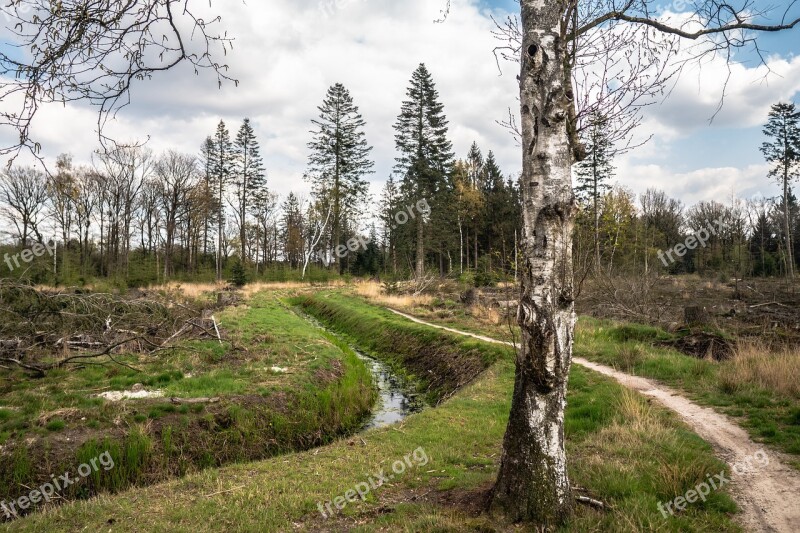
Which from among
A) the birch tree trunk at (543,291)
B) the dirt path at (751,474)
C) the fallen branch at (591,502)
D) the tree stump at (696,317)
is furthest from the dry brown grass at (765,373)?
the birch tree trunk at (543,291)

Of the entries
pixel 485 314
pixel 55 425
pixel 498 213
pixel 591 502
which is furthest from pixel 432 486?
pixel 498 213

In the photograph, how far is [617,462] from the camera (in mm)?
5059

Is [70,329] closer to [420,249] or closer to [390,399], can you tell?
[390,399]

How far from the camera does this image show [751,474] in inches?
192

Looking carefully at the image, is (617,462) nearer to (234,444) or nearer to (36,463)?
(234,444)

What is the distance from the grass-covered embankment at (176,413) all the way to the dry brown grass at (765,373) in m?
7.61

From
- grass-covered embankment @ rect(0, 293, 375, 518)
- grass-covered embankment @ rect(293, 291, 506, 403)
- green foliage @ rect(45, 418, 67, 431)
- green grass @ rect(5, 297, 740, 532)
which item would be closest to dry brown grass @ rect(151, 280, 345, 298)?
grass-covered embankment @ rect(293, 291, 506, 403)

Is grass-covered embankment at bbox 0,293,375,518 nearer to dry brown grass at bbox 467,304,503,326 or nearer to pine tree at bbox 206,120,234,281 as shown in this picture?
dry brown grass at bbox 467,304,503,326

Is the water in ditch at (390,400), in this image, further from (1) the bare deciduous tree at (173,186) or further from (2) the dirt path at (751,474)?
(1) the bare deciduous tree at (173,186)

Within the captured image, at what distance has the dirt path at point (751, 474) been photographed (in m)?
4.02

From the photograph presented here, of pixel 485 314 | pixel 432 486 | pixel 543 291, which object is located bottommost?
pixel 432 486

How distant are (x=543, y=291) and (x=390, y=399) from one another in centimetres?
925

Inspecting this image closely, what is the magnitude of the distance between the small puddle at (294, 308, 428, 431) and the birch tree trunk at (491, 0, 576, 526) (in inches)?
211

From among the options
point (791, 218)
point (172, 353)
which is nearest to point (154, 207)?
point (172, 353)
